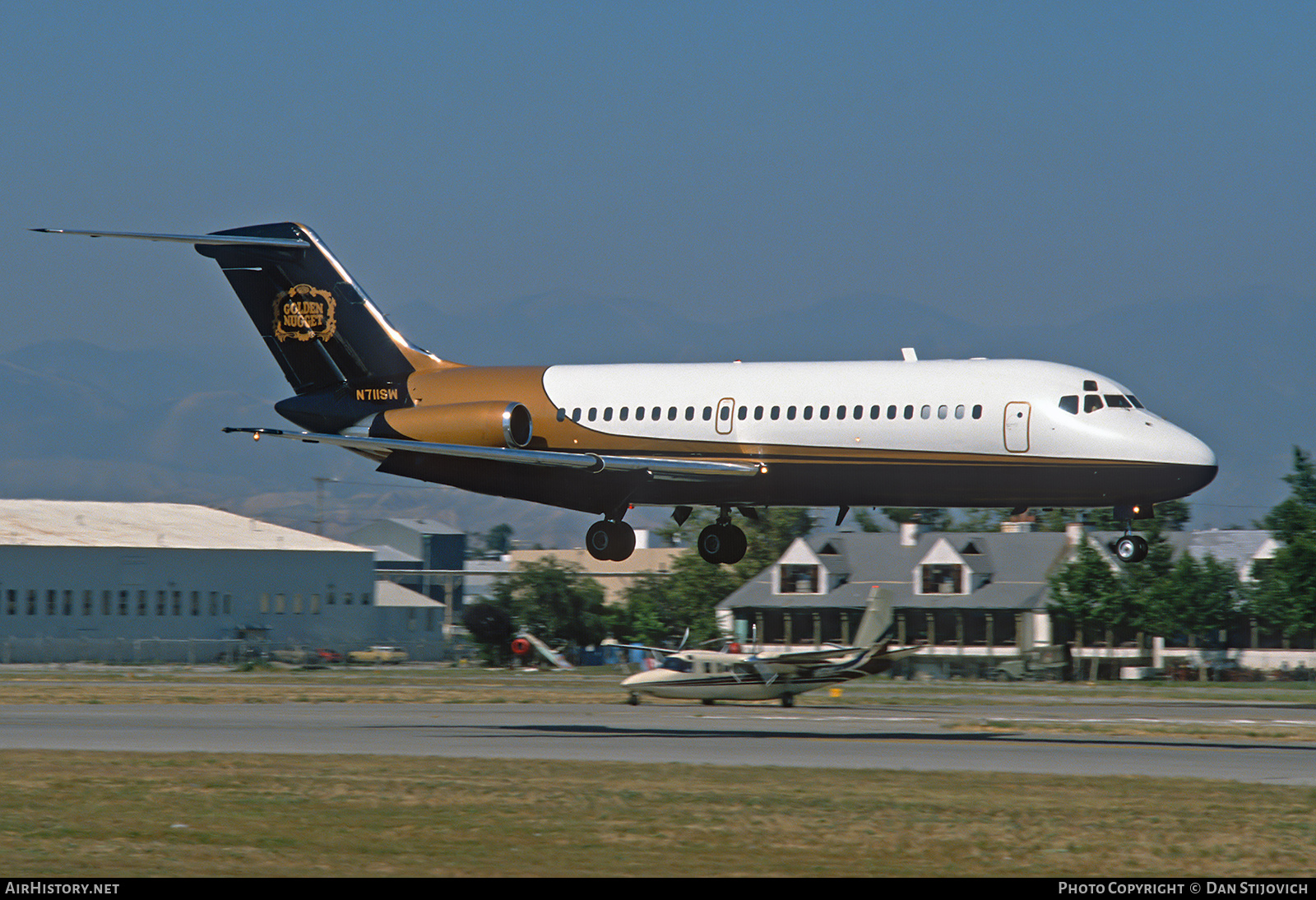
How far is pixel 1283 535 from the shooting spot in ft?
301

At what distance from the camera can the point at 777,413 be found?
36906mm

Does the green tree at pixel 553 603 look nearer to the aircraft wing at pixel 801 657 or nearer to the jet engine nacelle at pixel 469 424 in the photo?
the aircraft wing at pixel 801 657

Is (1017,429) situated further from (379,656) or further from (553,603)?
(379,656)

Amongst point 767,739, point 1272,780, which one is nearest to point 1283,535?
point 767,739

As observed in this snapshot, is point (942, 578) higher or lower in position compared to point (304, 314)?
lower

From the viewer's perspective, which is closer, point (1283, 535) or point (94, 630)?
point (1283, 535)

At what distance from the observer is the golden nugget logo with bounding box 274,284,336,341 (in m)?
43.2

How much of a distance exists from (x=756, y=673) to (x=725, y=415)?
27.4 metres

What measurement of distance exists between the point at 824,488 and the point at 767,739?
11.8 meters

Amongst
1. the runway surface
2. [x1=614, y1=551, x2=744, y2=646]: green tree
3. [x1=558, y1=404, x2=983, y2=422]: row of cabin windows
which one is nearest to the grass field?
the runway surface

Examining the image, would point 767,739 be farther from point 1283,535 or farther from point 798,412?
point 1283,535

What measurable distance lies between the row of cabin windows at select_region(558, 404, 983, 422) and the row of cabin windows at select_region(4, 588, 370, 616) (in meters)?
75.6

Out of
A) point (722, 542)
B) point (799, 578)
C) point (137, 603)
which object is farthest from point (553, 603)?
point (722, 542)
